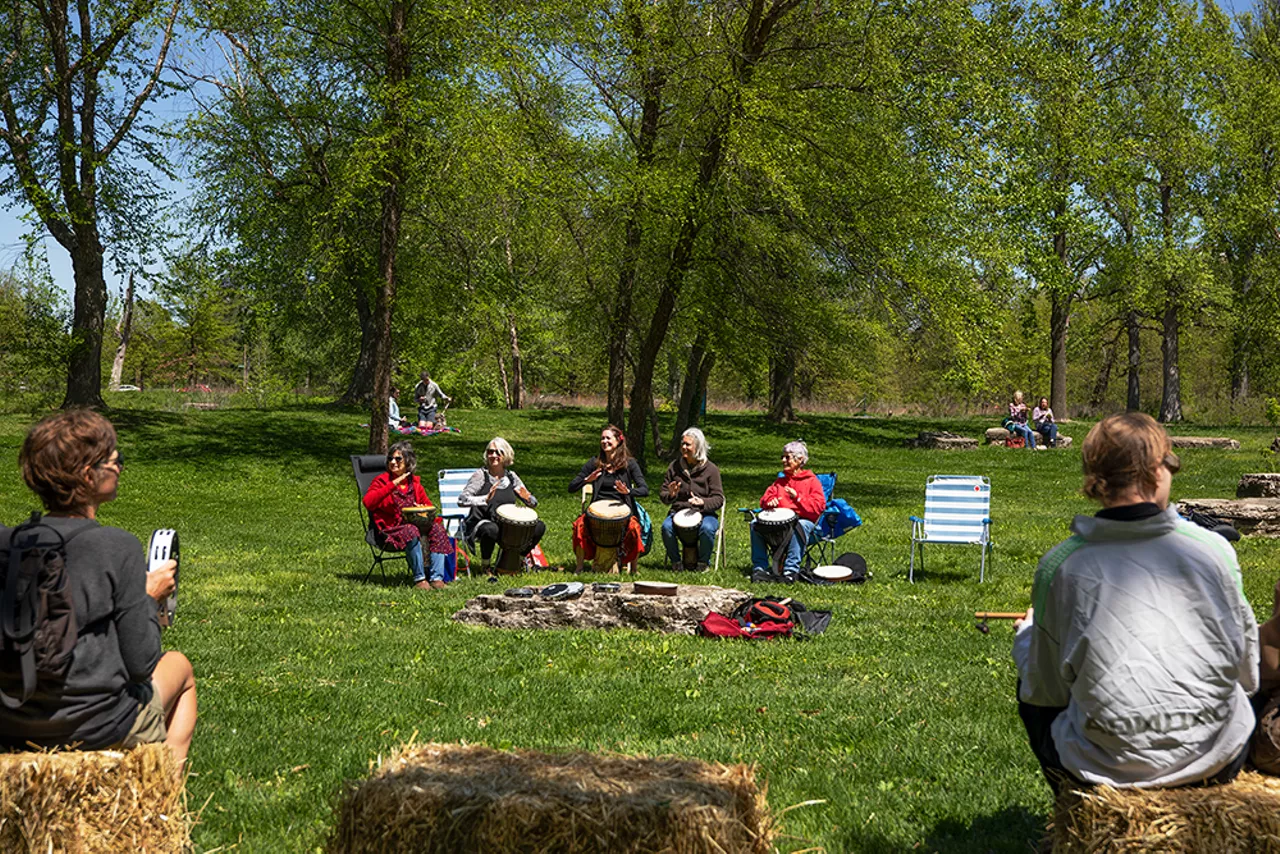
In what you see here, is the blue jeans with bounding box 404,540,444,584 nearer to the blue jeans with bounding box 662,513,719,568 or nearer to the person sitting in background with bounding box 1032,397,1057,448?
the blue jeans with bounding box 662,513,719,568

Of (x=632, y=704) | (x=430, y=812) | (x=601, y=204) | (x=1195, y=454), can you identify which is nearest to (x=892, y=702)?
(x=632, y=704)

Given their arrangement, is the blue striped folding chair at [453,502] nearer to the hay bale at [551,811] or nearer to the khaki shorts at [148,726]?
the khaki shorts at [148,726]

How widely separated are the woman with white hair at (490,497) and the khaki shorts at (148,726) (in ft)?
25.6

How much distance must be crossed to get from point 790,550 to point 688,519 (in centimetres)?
103

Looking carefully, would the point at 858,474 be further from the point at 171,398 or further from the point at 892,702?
the point at 171,398

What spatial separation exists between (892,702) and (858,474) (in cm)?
1874

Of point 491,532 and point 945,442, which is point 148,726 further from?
point 945,442

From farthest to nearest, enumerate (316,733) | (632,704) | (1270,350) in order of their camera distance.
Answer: (1270,350) → (632,704) → (316,733)

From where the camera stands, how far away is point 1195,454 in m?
26.6

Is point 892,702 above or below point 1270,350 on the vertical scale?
below

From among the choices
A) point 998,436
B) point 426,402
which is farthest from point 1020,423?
point 426,402

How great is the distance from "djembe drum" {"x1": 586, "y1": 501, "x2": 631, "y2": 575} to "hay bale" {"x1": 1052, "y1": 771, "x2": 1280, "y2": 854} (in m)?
8.30

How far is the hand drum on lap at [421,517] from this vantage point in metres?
10.9

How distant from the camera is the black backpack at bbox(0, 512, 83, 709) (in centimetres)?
332
